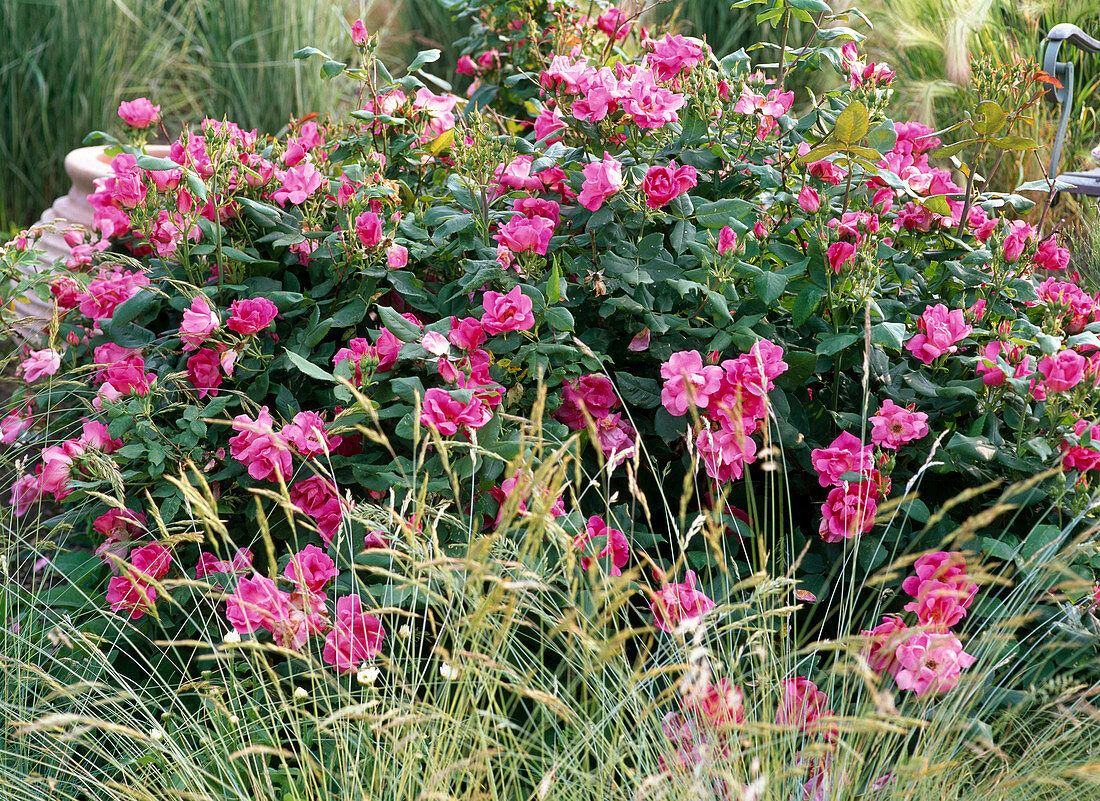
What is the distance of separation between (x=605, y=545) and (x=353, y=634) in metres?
0.38

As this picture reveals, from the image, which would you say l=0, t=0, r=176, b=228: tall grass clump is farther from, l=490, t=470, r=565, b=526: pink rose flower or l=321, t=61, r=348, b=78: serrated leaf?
l=490, t=470, r=565, b=526: pink rose flower

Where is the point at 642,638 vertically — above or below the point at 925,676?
below

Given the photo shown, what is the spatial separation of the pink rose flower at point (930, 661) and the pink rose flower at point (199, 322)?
1.15 metres

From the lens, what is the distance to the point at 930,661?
127 cm

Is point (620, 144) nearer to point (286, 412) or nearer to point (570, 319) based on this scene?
point (570, 319)

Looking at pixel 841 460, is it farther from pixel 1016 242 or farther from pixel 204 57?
pixel 204 57

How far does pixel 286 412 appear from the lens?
166 centimetres

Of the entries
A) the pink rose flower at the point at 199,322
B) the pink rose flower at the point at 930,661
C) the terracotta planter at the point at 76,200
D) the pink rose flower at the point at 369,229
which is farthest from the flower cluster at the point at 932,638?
the terracotta planter at the point at 76,200

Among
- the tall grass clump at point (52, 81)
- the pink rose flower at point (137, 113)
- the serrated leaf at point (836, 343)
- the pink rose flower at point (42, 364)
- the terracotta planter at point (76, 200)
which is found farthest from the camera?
the tall grass clump at point (52, 81)

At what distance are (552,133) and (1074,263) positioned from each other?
55.5 inches

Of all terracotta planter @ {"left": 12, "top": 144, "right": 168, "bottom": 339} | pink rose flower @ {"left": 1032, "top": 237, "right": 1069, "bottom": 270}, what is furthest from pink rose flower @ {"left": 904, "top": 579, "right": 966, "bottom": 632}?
terracotta planter @ {"left": 12, "top": 144, "right": 168, "bottom": 339}

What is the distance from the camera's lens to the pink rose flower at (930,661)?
121 centimetres

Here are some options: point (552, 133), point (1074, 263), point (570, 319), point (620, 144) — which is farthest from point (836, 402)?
point (1074, 263)

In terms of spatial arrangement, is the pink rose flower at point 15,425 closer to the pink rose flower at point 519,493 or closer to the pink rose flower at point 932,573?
the pink rose flower at point 519,493
